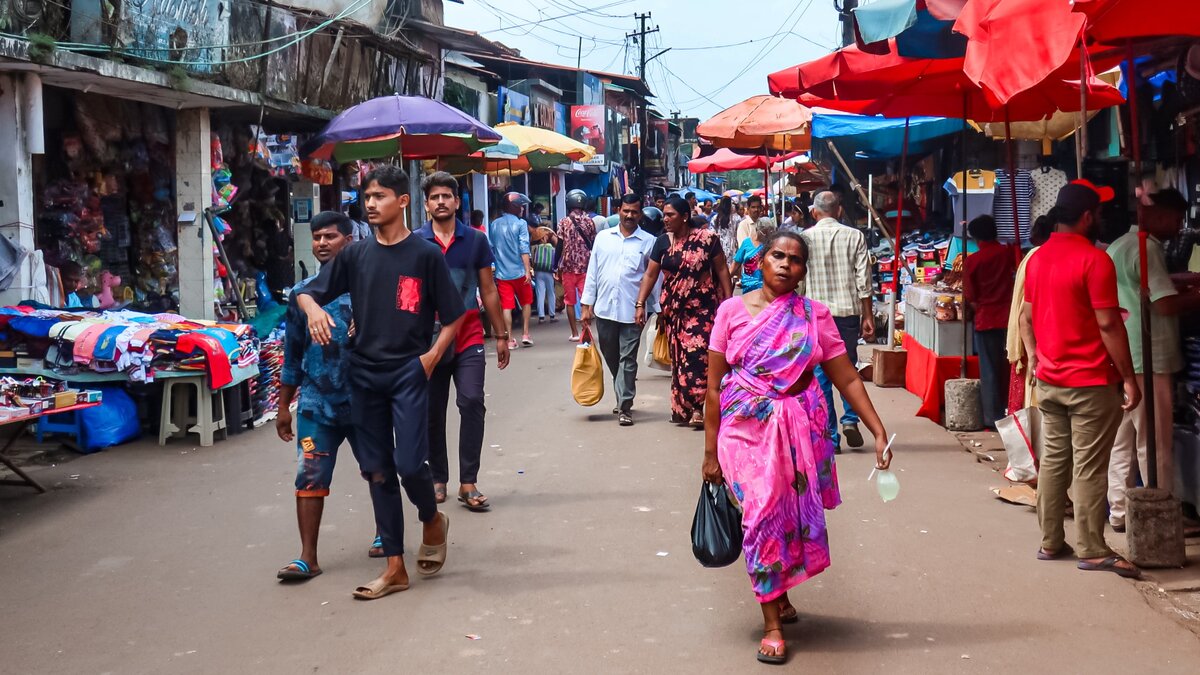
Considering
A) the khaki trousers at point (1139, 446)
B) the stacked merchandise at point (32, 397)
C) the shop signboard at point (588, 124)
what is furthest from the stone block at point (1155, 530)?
the shop signboard at point (588, 124)

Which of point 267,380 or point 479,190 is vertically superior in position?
point 479,190

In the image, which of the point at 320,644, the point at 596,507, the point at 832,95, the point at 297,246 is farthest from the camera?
the point at 297,246

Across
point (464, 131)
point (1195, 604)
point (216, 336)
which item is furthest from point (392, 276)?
point (464, 131)

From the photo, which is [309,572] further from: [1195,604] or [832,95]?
[832,95]

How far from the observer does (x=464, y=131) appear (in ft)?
40.4

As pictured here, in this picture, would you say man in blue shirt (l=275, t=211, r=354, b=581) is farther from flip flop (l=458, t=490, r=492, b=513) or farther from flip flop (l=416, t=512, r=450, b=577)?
flip flop (l=458, t=490, r=492, b=513)

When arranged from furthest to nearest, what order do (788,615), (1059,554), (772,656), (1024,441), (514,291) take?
A: (514,291) < (1024,441) < (1059,554) < (788,615) < (772,656)

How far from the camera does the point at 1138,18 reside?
222 inches

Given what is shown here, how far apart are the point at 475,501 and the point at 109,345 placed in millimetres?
3616

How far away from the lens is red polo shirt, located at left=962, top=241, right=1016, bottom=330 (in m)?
9.36

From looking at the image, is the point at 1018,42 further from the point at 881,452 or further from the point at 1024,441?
the point at 1024,441

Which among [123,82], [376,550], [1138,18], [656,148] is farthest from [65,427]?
[656,148]

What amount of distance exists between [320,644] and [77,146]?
26.0ft

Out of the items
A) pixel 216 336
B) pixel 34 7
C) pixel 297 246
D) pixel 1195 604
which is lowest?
pixel 1195 604
